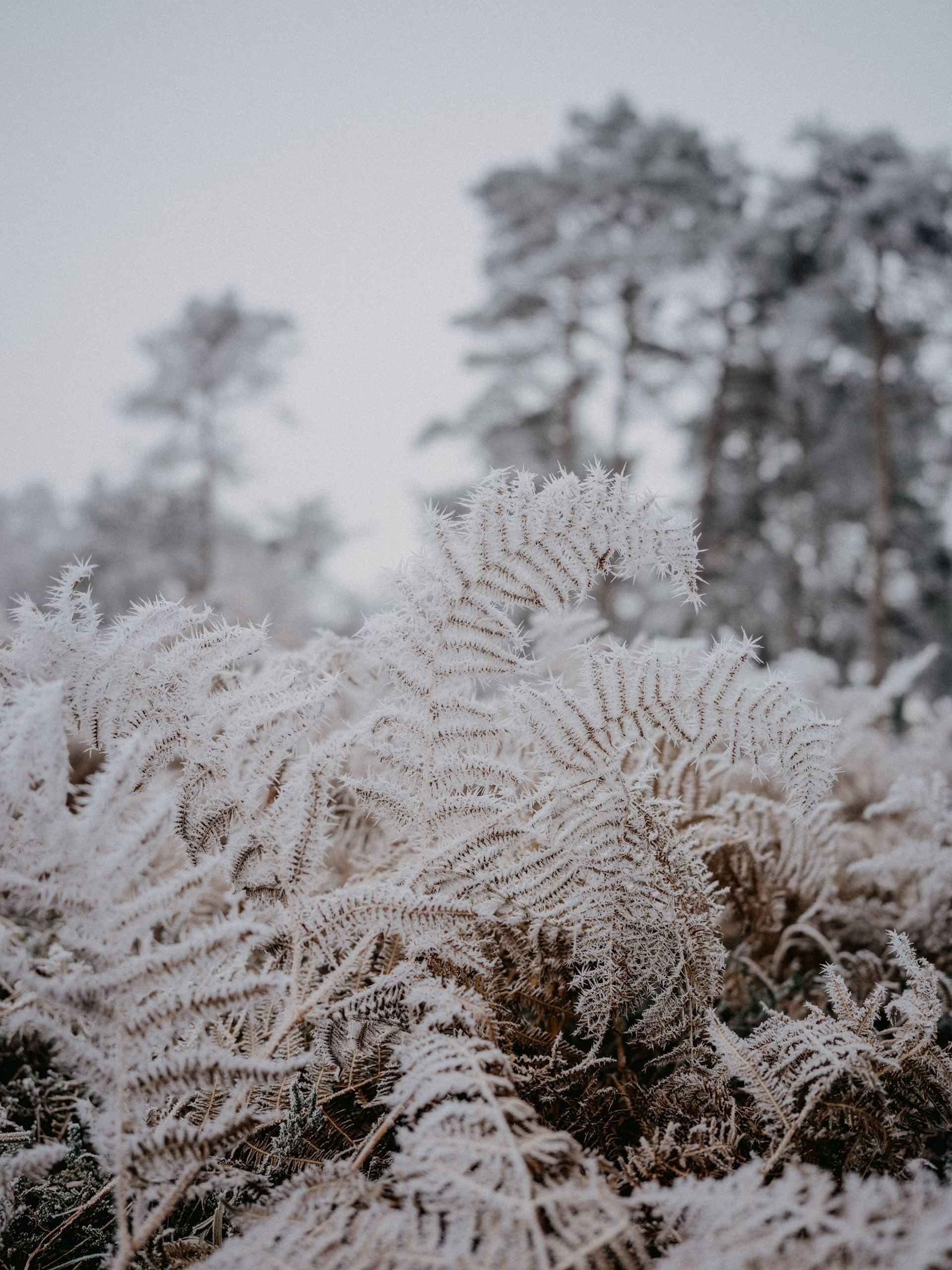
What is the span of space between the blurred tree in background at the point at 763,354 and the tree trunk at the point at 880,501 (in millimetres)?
40

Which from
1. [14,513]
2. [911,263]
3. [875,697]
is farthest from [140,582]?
[875,697]

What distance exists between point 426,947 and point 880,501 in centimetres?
1481

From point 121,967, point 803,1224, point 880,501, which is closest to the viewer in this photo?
point 803,1224

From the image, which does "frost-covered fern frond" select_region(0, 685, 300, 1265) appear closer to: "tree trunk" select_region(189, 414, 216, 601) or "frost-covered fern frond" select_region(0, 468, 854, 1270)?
"frost-covered fern frond" select_region(0, 468, 854, 1270)

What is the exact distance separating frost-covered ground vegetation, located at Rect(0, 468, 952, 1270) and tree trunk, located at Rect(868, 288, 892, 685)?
13.0m

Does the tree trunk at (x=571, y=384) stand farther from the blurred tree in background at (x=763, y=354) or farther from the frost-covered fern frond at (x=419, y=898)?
the frost-covered fern frond at (x=419, y=898)

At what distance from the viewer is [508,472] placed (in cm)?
76

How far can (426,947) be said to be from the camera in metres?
0.67

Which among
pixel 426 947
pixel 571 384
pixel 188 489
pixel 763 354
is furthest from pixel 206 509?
pixel 426 947

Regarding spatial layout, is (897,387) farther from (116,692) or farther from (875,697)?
(116,692)

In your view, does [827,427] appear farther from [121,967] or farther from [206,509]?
[121,967]

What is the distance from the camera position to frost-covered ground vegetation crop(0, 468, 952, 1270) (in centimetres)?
54

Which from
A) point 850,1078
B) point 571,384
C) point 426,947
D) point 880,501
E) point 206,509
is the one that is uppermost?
point 571,384

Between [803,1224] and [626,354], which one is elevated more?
[626,354]
